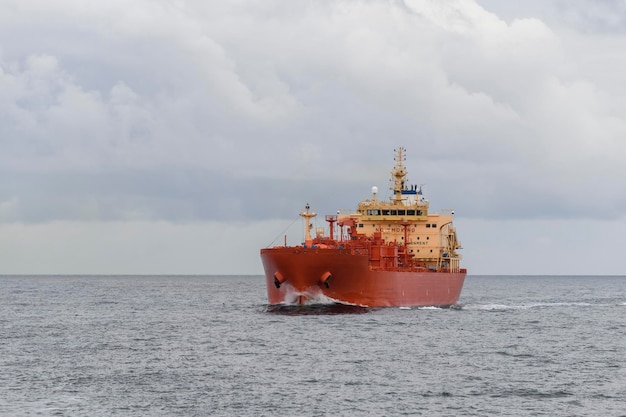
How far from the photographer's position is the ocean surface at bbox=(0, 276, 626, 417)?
34.9 meters

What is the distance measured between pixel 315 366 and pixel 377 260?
32.0 m

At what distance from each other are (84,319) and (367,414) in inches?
1857

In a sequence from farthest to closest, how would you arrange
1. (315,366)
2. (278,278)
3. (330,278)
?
(278,278) → (330,278) → (315,366)

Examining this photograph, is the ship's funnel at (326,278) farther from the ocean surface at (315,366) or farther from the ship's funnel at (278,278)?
the ship's funnel at (278,278)

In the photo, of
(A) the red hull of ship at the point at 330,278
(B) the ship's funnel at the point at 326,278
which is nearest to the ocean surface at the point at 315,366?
(A) the red hull of ship at the point at 330,278

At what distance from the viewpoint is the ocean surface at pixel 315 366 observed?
3494 centimetres

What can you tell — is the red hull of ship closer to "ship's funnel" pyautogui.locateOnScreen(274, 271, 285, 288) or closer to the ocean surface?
"ship's funnel" pyautogui.locateOnScreen(274, 271, 285, 288)

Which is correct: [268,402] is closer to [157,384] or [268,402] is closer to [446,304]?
[157,384]

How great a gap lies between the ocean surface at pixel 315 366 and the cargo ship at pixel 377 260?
5.67ft

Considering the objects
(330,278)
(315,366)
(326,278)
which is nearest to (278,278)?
(326,278)

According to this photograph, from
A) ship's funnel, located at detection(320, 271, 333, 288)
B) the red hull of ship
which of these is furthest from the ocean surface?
ship's funnel, located at detection(320, 271, 333, 288)

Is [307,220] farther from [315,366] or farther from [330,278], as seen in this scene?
[315,366]

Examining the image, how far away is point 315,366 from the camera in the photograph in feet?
145

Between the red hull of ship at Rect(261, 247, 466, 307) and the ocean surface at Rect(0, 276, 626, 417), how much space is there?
4.32ft
